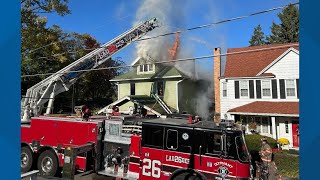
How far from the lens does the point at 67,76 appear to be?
783 inches

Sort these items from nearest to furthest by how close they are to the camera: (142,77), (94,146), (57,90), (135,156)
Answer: (135,156), (94,146), (57,90), (142,77)

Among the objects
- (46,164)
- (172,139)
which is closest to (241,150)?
(172,139)

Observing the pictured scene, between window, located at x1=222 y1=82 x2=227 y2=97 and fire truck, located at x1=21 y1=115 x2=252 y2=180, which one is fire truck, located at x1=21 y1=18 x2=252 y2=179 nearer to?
fire truck, located at x1=21 y1=115 x2=252 y2=180

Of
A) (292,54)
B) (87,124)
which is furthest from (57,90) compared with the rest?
(292,54)

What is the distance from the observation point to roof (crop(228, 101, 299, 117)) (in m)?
20.0

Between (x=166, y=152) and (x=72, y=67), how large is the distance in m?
13.4

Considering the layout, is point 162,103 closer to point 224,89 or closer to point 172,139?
point 224,89

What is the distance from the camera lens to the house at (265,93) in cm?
2083

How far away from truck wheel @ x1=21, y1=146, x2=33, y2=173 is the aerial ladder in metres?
4.29

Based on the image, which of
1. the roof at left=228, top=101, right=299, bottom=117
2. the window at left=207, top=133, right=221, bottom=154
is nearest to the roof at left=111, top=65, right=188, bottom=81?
the roof at left=228, top=101, right=299, bottom=117

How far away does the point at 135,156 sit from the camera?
372 inches

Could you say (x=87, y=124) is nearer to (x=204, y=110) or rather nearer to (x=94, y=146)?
(x=94, y=146)

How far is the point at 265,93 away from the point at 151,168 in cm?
1567

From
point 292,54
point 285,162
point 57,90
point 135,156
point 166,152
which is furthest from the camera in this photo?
point 292,54
